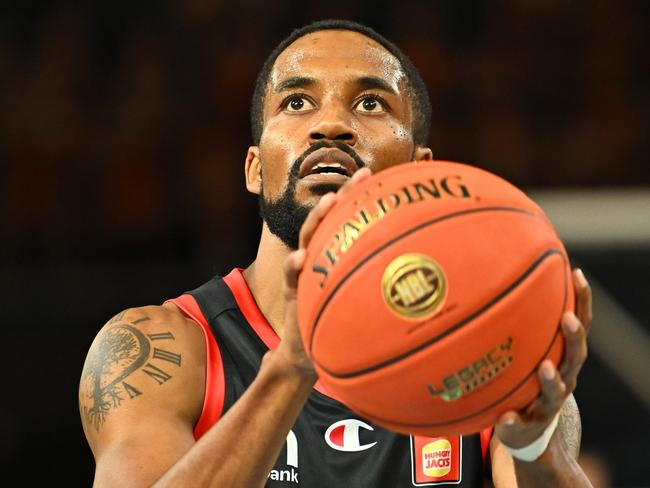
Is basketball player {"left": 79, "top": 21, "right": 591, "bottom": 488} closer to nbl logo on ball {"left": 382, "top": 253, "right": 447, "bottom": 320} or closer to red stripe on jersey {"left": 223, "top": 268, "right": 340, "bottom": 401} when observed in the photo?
red stripe on jersey {"left": 223, "top": 268, "right": 340, "bottom": 401}

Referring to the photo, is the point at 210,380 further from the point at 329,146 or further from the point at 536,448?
the point at 536,448

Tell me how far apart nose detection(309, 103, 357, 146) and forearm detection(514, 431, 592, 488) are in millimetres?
1080

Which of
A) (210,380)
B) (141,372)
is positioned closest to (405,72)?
(210,380)

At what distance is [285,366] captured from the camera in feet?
7.82

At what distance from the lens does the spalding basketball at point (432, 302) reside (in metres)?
2.09

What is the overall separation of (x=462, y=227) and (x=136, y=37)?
6187 millimetres

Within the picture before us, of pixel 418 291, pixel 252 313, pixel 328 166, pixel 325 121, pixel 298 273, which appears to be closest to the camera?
pixel 418 291

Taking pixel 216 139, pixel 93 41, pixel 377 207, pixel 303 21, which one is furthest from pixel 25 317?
pixel 377 207

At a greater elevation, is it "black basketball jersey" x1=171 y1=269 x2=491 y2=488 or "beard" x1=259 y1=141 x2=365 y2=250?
"beard" x1=259 y1=141 x2=365 y2=250

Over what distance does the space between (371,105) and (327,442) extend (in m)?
1.04

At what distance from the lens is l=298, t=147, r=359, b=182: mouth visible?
303cm

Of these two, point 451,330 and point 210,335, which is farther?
point 210,335

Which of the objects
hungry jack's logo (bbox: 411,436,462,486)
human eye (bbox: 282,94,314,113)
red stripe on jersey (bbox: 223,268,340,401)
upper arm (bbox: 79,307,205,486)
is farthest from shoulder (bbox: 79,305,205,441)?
human eye (bbox: 282,94,314,113)

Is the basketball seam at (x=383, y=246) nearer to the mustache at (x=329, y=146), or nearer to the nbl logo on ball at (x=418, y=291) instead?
the nbl logo on ball at (x=418, y=291)
